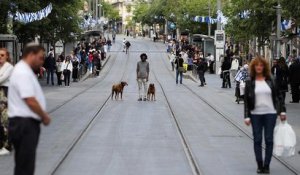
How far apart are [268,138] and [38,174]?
11.4 ft

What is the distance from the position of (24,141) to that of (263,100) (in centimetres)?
442

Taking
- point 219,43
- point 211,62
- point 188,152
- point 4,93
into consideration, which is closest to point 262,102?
point 188,152

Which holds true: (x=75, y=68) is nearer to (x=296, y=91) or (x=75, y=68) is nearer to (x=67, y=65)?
(x=67, y=65)

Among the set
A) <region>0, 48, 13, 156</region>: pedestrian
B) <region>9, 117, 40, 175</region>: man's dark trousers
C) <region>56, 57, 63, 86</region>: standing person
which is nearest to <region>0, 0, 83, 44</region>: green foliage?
<region>56, 57, 63, 86</region>: standing person

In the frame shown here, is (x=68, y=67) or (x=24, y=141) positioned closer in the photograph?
(x=24, y=141)

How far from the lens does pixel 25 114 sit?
307 inches

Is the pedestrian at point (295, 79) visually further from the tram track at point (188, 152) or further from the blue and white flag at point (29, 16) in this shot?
the blue and white flag at point (29, 16)

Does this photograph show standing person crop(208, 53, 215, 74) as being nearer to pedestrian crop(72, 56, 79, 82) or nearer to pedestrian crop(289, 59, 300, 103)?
pedestrian crop(72, 56, 79, 82)

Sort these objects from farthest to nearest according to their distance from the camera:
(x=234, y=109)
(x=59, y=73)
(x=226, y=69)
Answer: (x=59, y=73) → (x=226, y=69) → (x=234, y=109)

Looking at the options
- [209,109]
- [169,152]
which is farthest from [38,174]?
[209,109]

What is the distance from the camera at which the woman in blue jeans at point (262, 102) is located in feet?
36.0

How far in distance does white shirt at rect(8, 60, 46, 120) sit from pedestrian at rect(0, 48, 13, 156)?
473 cm

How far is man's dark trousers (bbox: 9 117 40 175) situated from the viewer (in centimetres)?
777

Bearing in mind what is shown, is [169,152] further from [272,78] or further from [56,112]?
[56,112]
